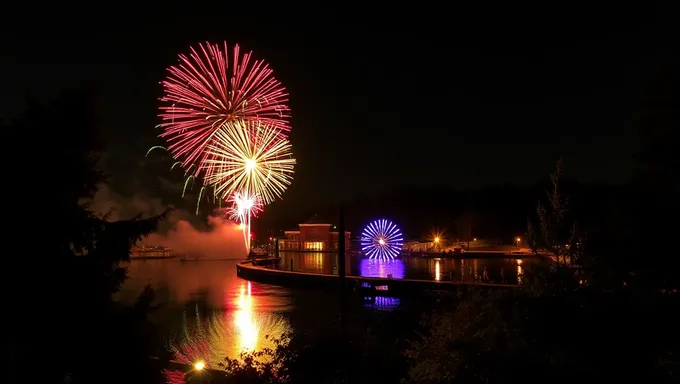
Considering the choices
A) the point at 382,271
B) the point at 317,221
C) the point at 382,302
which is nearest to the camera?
the point at 382,302

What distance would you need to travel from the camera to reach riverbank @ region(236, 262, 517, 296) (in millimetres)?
32406

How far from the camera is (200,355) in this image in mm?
17094

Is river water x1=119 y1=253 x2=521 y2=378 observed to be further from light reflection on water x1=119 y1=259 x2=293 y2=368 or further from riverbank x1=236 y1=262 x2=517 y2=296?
riverbank x1=236 y1=262 x2=517 y2=296

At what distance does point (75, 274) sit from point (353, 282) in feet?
99.0

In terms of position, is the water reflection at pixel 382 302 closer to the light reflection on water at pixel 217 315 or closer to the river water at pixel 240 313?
the river water at pixel 240 313

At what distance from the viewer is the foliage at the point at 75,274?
5.14 meters

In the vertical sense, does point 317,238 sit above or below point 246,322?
above

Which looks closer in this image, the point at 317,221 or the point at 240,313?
the point at 240,313

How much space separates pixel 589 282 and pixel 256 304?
80.2 feet

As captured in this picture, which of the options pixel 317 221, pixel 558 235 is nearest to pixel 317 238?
pixel 317 221

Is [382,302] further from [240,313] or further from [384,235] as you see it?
[384,235]

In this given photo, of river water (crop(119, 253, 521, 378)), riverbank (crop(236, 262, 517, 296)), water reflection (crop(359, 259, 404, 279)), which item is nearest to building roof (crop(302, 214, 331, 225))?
water reflection (crop(359, 259, 404, 279))

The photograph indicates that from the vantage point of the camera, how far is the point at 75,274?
5.38 m

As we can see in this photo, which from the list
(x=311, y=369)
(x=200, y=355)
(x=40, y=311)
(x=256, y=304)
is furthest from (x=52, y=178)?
(x=256, y=304)
